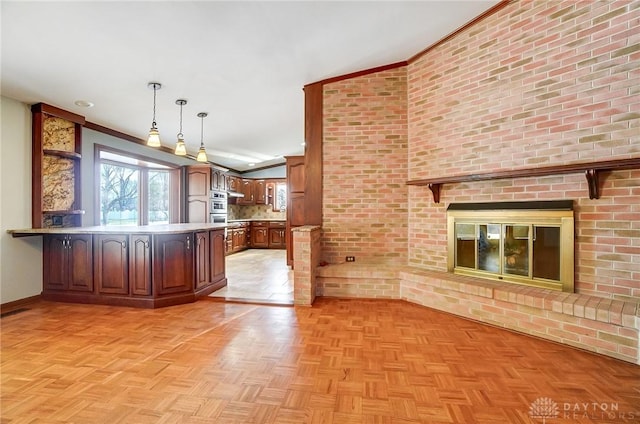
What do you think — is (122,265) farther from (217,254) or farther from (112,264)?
(217,254)

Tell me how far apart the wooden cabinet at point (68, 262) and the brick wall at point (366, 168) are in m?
2.94

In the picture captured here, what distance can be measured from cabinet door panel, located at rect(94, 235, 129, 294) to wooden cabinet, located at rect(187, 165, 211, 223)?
3.04 meters

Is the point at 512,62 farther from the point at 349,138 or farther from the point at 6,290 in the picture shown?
the point at 6,290

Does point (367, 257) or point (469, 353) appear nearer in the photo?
point (469, 353)

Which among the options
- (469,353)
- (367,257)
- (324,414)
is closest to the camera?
(324,414)

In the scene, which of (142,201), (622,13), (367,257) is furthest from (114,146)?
(622,13)

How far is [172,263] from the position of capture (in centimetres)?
353

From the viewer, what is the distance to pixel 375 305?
346 cm

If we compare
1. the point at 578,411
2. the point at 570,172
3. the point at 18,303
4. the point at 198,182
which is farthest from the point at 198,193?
the point at 578,411

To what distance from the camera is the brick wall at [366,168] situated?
12.8 feet

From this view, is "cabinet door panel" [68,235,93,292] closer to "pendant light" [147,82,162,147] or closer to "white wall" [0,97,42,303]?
"white wall" [0,97,42,303]

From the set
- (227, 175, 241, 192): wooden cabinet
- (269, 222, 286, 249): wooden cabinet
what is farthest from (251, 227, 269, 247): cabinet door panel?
(227, 175, 241, 192): wooden cabinet

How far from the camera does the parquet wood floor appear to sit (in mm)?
1628

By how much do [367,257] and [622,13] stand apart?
3208 millimetres
